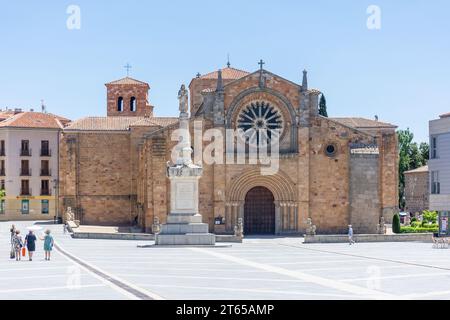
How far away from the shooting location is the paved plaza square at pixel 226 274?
58.9 ft

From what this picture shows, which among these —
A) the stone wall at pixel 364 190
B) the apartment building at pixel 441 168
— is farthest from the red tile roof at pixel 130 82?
the apartment building at pixel 441 168

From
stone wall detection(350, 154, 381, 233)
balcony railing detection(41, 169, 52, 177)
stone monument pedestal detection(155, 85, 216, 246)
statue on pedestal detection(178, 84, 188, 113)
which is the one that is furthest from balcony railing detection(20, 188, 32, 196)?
stone monument pedestal detection(155, 85, 216, 246)

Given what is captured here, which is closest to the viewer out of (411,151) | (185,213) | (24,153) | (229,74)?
(185,213)

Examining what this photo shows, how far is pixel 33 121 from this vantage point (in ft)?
254

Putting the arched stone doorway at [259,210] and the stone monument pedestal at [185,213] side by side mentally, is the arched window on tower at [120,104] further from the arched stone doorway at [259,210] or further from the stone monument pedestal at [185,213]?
the stone monument pedestal at [185,213]

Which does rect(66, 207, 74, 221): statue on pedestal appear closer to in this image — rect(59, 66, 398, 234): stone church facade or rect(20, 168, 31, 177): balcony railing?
rect(59, 66, 398, 234): stone church facade

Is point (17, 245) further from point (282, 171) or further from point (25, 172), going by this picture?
point (25, 172)

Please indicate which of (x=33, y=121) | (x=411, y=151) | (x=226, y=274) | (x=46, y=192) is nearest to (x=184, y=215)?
(x=226, y=274)

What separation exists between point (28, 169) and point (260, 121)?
3241 cm

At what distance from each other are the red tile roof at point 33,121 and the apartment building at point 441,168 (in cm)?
4113

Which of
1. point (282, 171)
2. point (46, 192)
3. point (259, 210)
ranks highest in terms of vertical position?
point (282, 171)

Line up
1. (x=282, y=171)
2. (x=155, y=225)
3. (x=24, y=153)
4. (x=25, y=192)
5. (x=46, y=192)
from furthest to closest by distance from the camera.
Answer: (x=46, y=192) → (x=24, y=153) → (x=25, y=192) → (x=282, y=171) → (x=155, y=225)

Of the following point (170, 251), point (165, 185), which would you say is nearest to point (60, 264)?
point (170, 251)
